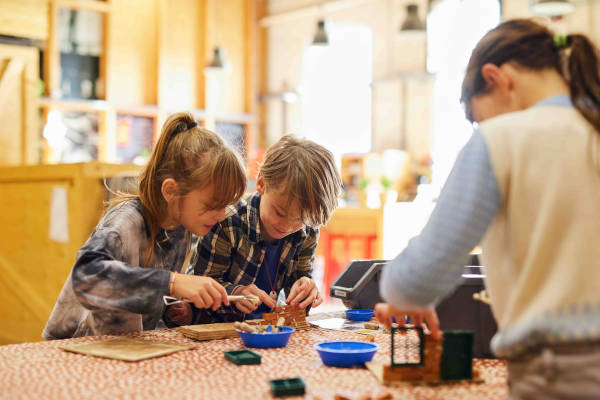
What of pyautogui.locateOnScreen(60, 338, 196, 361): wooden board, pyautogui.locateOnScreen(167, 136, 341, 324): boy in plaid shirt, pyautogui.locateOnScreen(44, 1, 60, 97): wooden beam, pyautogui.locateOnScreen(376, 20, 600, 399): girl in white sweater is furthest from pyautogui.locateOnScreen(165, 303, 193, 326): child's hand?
pyautogui.locateOnScreen(44, 1, 60, 97): wooden beam

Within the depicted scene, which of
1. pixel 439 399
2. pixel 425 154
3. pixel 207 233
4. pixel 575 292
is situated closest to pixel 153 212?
pixel 207 233

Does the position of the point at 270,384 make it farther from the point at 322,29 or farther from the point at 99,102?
the point at 99,102

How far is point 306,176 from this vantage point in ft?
6.59

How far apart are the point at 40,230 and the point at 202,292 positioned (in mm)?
2647

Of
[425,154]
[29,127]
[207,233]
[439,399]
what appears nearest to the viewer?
[439,399]

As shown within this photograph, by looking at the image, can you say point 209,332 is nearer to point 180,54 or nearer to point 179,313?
point 179,313

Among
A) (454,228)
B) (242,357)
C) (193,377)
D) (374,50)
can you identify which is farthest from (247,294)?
(374,50)

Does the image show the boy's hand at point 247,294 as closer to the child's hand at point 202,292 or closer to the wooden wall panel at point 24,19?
the child's hand at point 202,292

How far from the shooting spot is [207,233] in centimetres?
215

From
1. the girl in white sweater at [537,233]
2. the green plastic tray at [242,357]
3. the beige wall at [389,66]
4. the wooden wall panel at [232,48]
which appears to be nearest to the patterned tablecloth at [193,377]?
the green plastic tray at [242,357]

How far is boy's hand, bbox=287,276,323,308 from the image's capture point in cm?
203

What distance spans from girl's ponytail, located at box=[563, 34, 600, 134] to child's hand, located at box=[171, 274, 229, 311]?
941 millimetres

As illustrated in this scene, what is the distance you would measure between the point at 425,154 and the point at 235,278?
307 inches

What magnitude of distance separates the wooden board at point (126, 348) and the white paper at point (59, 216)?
215cm
